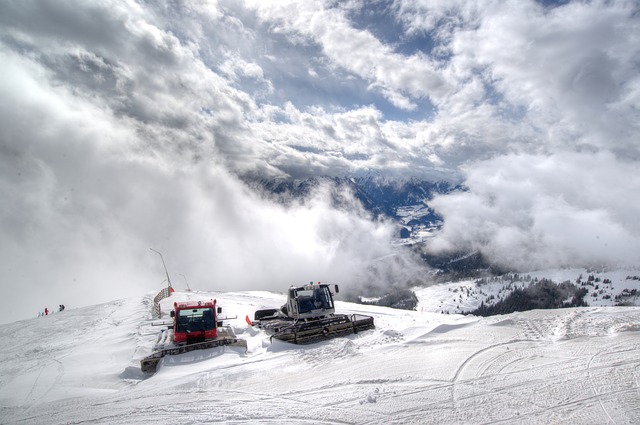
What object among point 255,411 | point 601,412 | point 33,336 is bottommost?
point 601,412

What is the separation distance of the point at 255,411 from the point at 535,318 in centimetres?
1440

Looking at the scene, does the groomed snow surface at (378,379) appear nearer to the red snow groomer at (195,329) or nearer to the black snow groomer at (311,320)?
the black snow groomer at (311,320)

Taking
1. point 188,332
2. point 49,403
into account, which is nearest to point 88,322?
point 188,332

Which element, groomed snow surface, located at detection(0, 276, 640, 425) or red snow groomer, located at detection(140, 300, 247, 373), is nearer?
groomed snow surface, located at detection(0, 276, 640, 425)

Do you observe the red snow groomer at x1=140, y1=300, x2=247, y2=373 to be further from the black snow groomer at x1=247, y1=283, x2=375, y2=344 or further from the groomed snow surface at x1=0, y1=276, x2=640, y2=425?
the black snow groomer at x1=247, y1=283, x2=375, y2=344

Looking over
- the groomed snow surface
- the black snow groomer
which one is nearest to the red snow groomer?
the groomed snow surface

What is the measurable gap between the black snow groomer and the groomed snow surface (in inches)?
28.4

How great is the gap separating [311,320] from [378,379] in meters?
9.63

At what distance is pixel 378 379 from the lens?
1105cm

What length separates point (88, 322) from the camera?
2894 cm

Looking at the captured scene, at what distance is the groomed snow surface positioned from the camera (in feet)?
29.5

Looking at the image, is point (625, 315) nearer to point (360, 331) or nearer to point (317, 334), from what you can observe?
point (360, 331)

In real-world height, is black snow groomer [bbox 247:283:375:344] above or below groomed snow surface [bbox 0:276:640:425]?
above

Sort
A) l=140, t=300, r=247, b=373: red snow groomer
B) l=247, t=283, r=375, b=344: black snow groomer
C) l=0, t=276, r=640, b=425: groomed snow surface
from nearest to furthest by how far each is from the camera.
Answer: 1. l=0, t=276, r=640, b=425: groomed snow surface
2. l=247, t=283, r=375, b=344: black snow groomer
3. l=140, t=300, r=247, b=373: red snow groomer
